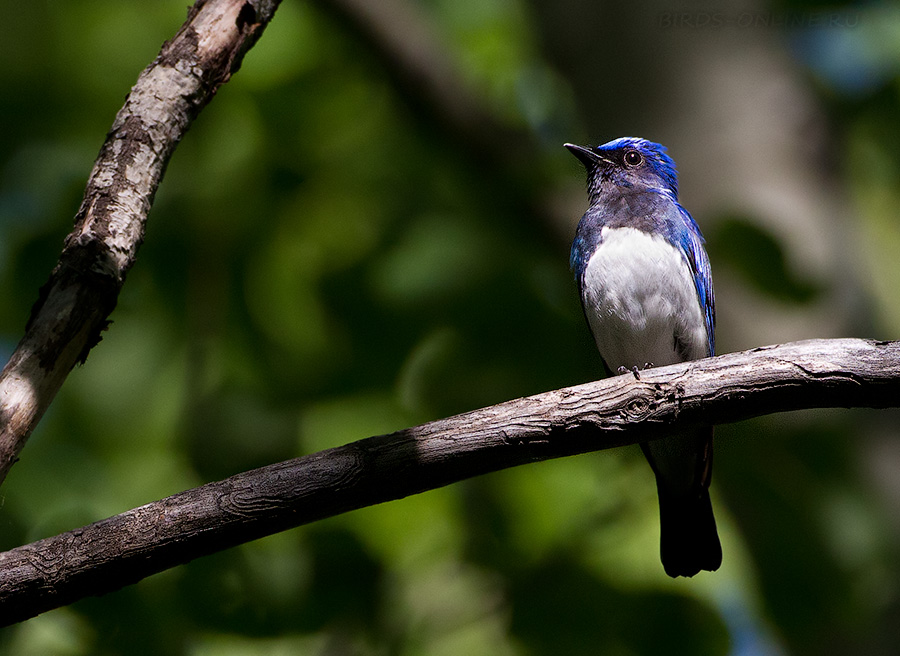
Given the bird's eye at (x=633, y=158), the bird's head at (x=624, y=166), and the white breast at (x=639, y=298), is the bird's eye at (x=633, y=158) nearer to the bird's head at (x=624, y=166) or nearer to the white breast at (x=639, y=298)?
the bird's head at (x=624, y=166)

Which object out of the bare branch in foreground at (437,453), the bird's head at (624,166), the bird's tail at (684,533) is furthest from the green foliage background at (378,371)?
the bare branch in foreground at (437,453)

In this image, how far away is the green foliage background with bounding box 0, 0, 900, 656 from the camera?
3.96m

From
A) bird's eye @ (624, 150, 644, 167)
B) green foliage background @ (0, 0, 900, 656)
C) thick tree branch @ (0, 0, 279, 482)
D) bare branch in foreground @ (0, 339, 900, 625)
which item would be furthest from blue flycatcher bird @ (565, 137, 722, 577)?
thick tree branch @ (0, 0, 279, 482)

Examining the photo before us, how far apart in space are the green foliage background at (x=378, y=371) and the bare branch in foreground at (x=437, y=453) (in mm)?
755

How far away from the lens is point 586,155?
5.85 m

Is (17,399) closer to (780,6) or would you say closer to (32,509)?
(32,509)

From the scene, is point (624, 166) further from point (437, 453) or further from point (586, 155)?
point (437, 453)

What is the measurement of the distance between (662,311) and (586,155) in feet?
4.49

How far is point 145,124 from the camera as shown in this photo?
11.9ft

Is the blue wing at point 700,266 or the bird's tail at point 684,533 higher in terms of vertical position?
the blue wing at point 700,266

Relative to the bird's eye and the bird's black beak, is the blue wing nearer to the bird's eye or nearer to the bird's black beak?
the bird's eye

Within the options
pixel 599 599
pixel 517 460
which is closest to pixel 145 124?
pixel 517 460

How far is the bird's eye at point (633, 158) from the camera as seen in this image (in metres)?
5.85

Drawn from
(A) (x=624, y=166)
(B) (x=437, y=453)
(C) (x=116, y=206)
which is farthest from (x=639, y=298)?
(C) (x=116, y=206)
